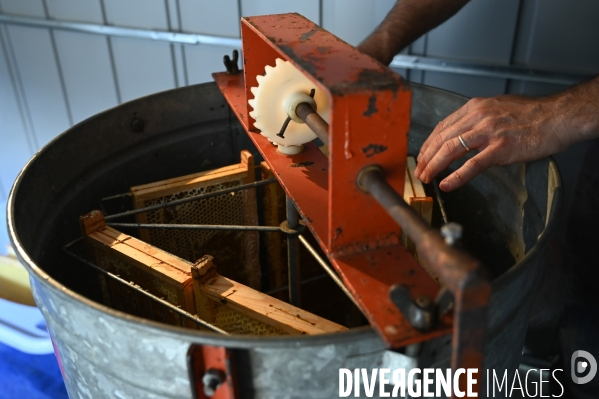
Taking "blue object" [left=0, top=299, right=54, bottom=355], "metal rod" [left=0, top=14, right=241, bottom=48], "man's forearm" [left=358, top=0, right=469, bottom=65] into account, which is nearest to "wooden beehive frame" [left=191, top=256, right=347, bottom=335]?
"man's forearm" [left=358, top=0, right=469, bottom=65]

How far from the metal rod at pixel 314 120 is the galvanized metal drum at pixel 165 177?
32cm

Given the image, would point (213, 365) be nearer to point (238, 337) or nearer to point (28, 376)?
point (238, 337)

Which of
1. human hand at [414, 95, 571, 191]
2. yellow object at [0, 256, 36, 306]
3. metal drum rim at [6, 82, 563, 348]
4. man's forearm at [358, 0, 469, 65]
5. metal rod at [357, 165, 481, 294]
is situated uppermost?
man's forearm at [358, 0, 469, 65]

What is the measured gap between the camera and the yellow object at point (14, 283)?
2307mm

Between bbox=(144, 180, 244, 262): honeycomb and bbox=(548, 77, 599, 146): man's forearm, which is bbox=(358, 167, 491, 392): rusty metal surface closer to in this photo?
bbox=(548, 77, 599, 146): man's forearm

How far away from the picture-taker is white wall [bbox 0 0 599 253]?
1575 mm

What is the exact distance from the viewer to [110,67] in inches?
98.4

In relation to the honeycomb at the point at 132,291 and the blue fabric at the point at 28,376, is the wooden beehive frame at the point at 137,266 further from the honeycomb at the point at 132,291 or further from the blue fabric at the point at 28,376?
the blue fabric at the point at 28,376

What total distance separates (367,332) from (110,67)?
212 centimetres

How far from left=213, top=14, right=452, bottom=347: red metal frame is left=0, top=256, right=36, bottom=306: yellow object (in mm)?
1783

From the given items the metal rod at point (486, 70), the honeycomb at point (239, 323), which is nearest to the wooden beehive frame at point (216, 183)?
the honeycomb at point (239, 323)

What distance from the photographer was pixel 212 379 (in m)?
0.79

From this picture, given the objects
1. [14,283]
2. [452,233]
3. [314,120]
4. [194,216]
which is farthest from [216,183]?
[14,283]

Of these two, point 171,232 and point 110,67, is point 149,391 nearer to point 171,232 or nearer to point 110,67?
point 171,232
